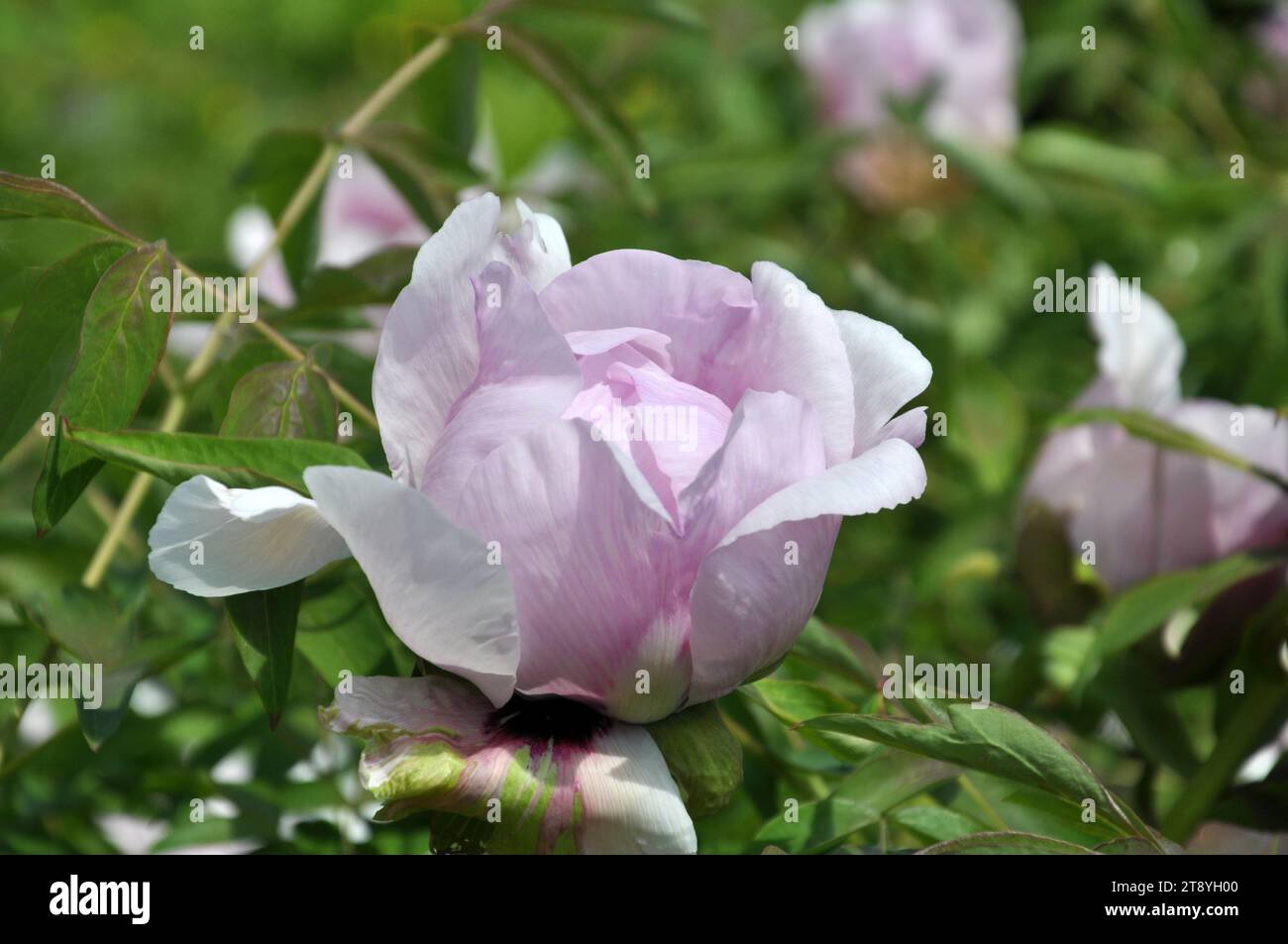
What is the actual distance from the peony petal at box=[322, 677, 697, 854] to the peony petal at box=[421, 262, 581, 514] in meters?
0.07

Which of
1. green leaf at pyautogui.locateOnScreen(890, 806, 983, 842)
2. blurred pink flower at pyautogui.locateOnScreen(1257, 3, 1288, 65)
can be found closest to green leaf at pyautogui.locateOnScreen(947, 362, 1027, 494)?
green leaf at pyautogui.locateOnScreen(890, 806, 983, 842)

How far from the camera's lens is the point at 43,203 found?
576 mm

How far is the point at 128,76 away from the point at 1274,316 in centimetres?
255

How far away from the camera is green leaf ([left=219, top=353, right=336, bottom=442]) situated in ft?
1.78

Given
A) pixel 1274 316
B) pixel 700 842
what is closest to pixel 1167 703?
pixel 700 842

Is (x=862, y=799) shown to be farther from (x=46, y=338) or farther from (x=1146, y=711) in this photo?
(x=46, y=338)

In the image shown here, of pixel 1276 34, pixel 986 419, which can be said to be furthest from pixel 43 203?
pixel 1276 34

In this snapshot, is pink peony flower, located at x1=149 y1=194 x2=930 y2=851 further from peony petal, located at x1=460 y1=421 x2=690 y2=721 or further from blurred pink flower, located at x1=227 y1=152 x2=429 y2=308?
blurred pink flower, located at x1=227 y1=152 x2=429 y2=308

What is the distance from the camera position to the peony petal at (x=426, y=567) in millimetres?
433

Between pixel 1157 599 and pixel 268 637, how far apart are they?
0.41 m

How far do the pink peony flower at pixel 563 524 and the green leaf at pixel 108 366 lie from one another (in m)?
0.06

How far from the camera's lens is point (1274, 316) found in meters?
1.12
